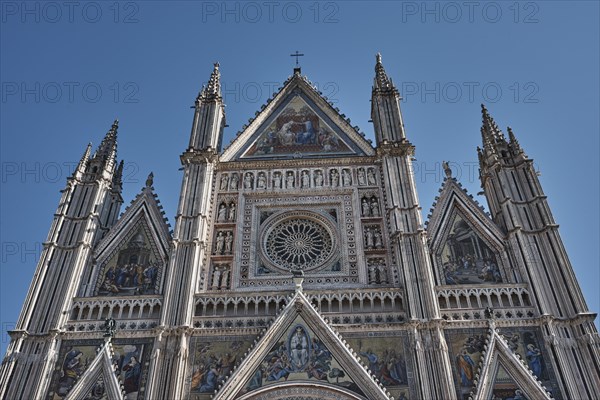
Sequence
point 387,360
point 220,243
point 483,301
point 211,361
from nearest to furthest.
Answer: point 387,360, point 211,361, point 483,301, point 220,243

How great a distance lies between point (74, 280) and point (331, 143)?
32.5 feet

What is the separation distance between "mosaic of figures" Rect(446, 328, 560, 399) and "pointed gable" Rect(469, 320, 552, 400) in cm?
3

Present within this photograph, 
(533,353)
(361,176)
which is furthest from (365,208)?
(533,353)

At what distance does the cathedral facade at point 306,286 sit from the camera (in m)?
15.1

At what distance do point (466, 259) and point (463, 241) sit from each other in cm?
72

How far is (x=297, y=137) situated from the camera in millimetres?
21984

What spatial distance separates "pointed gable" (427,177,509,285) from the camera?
17.3 meters

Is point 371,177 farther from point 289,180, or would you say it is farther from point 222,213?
point 222,213

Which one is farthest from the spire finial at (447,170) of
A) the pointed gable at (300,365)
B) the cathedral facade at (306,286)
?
the pointed gable at (300,365)

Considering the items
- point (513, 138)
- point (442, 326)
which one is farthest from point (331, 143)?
point (442, 326)

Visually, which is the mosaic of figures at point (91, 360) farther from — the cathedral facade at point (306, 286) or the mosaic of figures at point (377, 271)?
the mosaic of figures at point (377, 271)

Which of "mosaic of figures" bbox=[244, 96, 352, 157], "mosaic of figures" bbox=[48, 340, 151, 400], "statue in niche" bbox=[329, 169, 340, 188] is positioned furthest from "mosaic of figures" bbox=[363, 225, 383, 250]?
"mosaic of figures" bbox=[48, 340, 151, 400]

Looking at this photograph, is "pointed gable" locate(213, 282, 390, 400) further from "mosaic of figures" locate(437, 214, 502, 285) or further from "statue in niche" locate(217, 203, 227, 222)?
"statue in niche" locate(217, 203, 227, 222)

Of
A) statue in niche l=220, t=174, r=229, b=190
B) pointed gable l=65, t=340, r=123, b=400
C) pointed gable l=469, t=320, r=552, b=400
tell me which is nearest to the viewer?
pointed gable l=469, t=320, r=552, b=400
